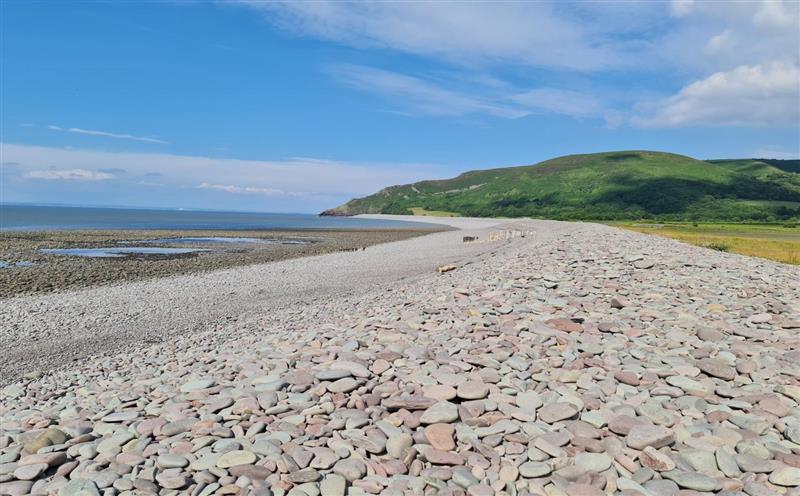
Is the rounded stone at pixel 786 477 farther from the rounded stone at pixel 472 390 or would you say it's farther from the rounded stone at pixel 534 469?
the rounded stone at pixel 472 390

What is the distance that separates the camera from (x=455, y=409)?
20.8ft

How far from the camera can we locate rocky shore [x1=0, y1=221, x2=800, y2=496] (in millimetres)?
5211

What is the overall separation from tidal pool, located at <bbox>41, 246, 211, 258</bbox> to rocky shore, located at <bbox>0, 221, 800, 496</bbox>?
117ft

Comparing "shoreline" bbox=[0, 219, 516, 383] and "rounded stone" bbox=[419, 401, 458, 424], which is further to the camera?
"shoreline" bbox=[0, 219, 516, 383]

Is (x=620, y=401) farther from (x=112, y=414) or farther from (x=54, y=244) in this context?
(x=54, y=244)

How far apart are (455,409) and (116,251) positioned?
47803 millimetres

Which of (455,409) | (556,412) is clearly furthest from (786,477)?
(455,409)

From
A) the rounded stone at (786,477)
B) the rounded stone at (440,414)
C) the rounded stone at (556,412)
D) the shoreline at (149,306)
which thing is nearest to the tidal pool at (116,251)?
the shoreline at (149,306)

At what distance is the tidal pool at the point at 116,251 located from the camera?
42.9m

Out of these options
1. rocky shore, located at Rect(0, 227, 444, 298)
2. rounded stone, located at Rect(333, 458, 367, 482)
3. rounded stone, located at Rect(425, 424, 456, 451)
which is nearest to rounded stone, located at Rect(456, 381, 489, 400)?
rounded stone, located at Rect(425, 424, 456, 451)

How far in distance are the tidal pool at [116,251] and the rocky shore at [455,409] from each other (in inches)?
1400

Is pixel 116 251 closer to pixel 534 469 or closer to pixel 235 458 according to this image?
pixel 235 458

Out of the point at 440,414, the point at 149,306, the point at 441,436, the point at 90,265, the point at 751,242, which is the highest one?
the point at 751,242

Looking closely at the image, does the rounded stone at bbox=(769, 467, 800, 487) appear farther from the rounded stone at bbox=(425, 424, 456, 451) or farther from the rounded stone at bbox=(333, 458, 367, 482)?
the rounded stone at bbox=(333, 458, 367, 482)
